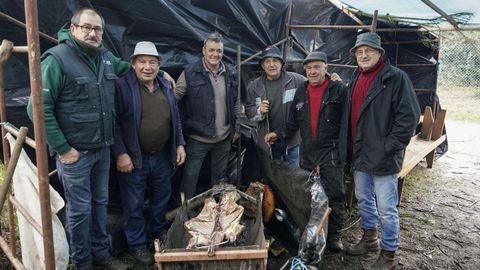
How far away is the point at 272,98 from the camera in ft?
12.5

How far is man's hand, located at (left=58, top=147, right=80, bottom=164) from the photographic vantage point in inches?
96.5

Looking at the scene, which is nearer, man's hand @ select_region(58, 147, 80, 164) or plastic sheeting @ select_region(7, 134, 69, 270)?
plastic sheeting @ select_region(7, 134, 69, 270)

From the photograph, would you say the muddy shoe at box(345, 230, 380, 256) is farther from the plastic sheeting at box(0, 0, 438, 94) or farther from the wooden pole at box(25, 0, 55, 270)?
the wooden pole at box(25, 0, 55, 270)

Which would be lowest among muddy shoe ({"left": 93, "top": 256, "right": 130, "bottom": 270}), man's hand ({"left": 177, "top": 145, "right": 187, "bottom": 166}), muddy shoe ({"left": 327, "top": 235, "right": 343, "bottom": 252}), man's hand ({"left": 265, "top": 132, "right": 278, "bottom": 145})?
muddy shoe ({"left": 327, "top": 235, "right": 343, "bottom": 252})

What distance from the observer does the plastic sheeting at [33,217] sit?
7.48ft

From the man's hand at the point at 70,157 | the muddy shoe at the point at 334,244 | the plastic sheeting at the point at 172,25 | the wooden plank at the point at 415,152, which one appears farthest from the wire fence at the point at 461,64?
the man's hand at the point at 70,157

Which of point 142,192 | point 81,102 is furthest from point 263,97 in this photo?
point 81,102

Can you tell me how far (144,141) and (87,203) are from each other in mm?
663

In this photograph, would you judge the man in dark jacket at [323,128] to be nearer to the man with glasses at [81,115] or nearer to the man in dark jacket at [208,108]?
the man in dark jacket at [208,108]

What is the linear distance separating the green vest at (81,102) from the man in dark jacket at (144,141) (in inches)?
9.5

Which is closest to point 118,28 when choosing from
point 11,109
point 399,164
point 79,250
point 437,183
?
point 11,109

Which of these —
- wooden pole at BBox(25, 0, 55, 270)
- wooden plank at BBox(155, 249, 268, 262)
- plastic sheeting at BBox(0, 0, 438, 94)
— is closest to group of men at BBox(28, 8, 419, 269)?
plastic sheeting at BBox(0, 0, 438, 94)

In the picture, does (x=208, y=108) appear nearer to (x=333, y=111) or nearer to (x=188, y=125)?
(x=188, y=125)

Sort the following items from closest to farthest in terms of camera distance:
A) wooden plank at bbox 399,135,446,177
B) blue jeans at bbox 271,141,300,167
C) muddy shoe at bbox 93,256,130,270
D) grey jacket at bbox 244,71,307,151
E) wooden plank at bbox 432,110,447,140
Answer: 1. muddy shoe at bbox 93,256,130,270
2. grey jacket at bbox 244,71,307,151
3. blue jeans at bbox 271,141,300,167
4. wooden plank at bbox 399,135,446,177
5. wooden plank at bbox 432,110,447,140
